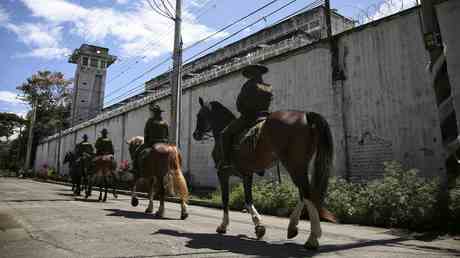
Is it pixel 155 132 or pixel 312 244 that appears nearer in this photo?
pixel 312 244

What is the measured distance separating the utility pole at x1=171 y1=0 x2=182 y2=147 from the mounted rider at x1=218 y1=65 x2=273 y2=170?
24.4ft

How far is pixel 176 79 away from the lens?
13.6m

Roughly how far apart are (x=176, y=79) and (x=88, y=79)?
5356 cm

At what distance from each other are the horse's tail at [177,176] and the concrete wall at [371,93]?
6.12 meters

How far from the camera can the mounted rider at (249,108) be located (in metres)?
5.36

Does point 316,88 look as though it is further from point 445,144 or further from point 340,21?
point 340,21

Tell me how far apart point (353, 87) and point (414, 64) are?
82.1 inches

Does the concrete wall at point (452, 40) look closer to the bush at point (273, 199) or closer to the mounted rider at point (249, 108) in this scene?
the bush at point (273, 199)

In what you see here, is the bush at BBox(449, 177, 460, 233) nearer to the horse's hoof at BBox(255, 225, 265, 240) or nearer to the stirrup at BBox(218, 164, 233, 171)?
the horse's hoof at BBox(255, 225, 265, 240)

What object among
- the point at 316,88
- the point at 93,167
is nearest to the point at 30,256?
the point at 93,167

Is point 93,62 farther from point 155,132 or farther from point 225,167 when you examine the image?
point 225,167

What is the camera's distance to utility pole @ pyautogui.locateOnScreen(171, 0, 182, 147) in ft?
43.0

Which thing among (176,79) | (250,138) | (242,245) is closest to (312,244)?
(242,245)

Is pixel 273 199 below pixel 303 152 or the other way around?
below
